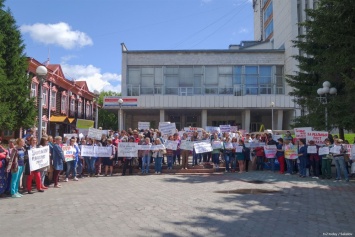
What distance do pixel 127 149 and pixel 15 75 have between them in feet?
57.2

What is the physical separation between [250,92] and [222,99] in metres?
4.03

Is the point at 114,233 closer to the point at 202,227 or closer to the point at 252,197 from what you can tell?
the point at 202,227

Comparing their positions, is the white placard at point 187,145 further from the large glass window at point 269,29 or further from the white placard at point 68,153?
the large glass window at point 269,29

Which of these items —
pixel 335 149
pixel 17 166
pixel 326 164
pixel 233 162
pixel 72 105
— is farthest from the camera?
pixel 72 105

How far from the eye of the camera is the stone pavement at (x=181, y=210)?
639 centimetres

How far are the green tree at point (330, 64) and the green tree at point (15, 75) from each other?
20.4 m

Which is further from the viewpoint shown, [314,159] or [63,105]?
[63,105]

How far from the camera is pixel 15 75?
27.5 m

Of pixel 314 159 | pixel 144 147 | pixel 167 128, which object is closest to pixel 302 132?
pixel 314 159

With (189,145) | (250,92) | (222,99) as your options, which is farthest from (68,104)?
(189,145)

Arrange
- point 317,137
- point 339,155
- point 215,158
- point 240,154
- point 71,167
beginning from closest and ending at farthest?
point 339,155 → point 71,167 → point 317,137 → point 240,154 → point 215,158

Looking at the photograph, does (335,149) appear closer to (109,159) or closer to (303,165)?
(303,165)

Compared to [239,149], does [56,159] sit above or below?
below

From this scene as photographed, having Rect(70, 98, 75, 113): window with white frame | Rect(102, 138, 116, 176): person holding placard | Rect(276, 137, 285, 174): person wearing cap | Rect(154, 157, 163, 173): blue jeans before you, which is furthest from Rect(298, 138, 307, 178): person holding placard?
Rect(70, 98, 75, 113): window with white frame
